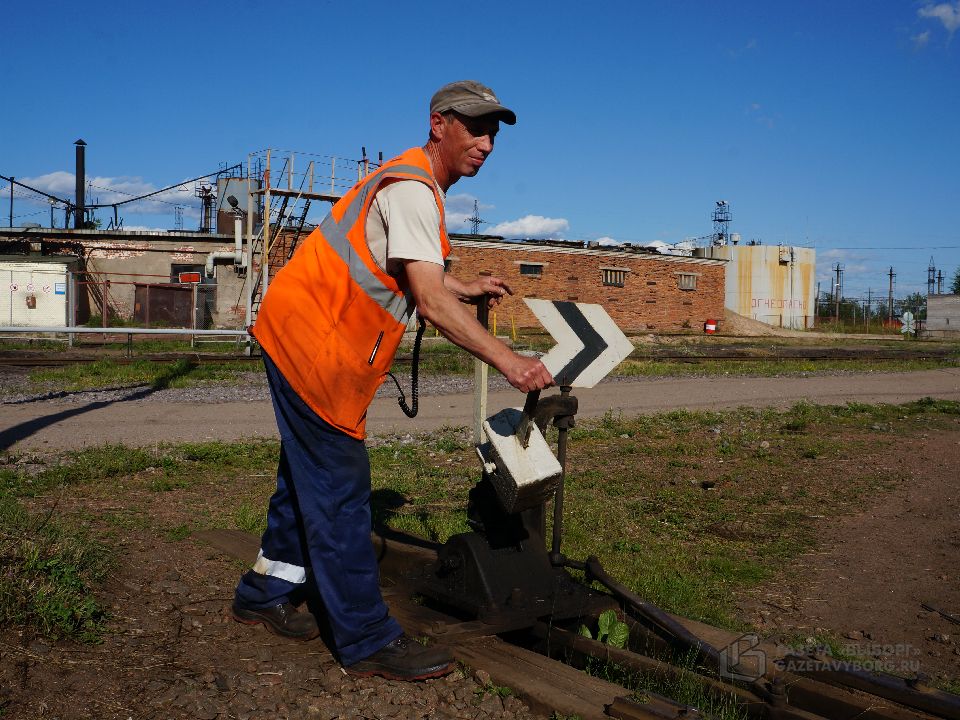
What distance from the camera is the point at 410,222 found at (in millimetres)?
3156

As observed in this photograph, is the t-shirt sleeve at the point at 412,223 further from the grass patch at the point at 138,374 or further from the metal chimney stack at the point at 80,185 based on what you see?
the metal chimney stack at the point at 80,185

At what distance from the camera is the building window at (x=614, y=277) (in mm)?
47312

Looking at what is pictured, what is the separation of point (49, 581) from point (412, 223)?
204 cm

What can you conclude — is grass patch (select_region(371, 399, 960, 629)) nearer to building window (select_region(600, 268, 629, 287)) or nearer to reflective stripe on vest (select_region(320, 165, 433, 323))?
reflective stripe on vest (select_region(320, 165, 433, 323))

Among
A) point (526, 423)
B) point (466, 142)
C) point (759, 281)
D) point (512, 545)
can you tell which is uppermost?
point (759, 281)

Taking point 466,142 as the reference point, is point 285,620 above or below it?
below

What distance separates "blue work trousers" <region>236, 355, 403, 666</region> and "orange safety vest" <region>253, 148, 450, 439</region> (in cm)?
8

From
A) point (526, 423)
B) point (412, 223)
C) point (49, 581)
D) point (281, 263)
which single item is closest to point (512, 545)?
point (526, 423)

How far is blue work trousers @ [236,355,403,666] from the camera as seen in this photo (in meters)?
3.30

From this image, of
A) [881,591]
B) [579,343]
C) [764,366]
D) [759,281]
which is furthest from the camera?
[759,281]

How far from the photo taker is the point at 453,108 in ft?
11.0

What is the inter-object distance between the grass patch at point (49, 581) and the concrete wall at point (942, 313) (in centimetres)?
6209

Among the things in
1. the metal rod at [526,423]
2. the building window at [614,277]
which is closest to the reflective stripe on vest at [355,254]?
the metal rod at [526,423]

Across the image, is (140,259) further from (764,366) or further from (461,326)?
(461,326)
